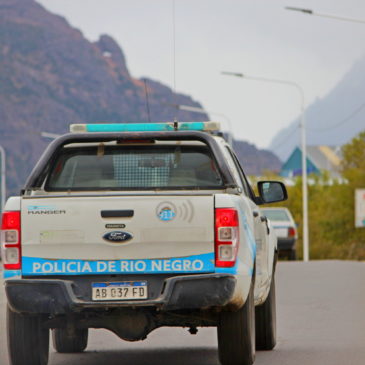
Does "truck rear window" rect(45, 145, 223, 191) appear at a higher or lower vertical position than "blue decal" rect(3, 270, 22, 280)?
higher

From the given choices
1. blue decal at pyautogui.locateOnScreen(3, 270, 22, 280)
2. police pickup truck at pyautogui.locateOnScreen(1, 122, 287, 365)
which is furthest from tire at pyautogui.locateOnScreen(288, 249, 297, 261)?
blue decal at pyautogui.locateOnScreen(3, 270, 22, 280)

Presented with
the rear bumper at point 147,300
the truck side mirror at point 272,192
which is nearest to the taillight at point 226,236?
the rear bumper at point 147,300

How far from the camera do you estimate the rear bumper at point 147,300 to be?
352 inches

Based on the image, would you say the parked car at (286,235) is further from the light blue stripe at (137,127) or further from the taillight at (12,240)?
the taillight at (12,240)

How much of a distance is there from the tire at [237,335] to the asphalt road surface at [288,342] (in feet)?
3.82

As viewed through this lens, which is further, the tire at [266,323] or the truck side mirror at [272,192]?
the tire at [266,323]

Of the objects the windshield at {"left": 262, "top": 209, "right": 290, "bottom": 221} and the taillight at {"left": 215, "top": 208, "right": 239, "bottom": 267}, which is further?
the windshield at {"left": 262, "top": 209, "right": 290, "bottom": 221}

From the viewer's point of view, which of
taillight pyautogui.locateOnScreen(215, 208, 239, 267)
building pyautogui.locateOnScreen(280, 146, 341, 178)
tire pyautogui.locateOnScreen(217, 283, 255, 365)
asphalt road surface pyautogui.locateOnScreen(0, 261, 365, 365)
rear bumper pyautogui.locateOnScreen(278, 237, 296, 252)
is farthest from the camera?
building pyautogui.locateOnScreen(280, 146, 341, 178)

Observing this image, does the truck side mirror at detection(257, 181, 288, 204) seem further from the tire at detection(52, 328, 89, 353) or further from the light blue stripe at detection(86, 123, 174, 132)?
the tire at detection(52, 328, 89, 353)

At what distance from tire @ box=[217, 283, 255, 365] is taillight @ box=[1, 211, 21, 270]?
1532mm

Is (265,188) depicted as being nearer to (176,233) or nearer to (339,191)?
(176,233)

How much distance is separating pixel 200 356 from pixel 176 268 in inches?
103

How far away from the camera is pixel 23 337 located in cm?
952

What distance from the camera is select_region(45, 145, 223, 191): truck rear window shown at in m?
9.88
